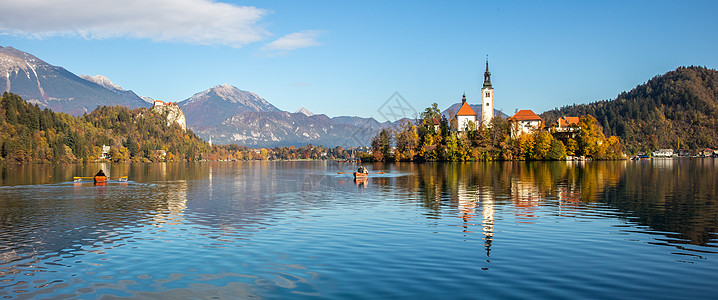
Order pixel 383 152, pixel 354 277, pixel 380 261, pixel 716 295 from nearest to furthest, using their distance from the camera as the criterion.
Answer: pixel 716 295, pixel 354 277, pixel 380 261, pixel 383 152

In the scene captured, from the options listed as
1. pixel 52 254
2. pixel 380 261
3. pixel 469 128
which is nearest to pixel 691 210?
pixel 380 261

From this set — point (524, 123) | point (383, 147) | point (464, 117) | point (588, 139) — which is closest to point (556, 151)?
point (588, 139)

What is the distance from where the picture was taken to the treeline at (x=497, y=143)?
147m

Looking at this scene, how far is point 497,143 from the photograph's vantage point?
15362 centimetres

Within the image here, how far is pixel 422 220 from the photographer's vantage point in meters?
28.2

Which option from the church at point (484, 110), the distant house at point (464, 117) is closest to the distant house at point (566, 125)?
the church at point (484, 110)

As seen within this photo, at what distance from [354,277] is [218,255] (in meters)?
6.50

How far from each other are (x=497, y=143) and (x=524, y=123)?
110 feet

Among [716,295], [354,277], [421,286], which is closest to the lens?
[716,295]

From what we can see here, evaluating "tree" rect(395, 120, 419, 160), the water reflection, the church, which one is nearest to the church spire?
the church

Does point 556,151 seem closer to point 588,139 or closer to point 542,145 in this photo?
point 542,145

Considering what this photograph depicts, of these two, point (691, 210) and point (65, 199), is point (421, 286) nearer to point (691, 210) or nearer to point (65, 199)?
point (691, 210)

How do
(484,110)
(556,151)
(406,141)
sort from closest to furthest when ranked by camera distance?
1. (556,151)
2. (406,141)
3. (484,110)

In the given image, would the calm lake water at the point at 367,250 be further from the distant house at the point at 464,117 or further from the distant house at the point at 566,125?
the distant house at the point at 464,117
